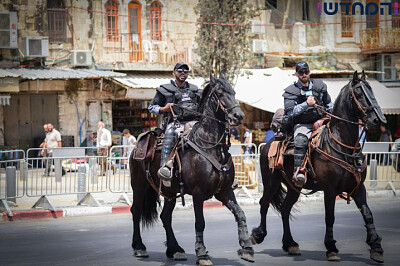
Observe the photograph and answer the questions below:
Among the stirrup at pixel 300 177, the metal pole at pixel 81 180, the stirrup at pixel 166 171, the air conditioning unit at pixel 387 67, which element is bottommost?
the metal pole at pixel 81 180

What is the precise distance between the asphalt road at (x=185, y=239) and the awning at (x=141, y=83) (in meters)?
12.8

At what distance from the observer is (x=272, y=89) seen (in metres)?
31.9

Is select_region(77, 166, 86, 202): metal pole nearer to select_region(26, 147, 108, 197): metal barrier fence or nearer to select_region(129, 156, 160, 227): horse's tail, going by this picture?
select_region(26, 147, 108, 197): metal barrier fence

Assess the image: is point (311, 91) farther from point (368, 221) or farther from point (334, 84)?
point (334, 84)

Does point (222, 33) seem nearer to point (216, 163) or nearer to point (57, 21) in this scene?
point (57, 21)

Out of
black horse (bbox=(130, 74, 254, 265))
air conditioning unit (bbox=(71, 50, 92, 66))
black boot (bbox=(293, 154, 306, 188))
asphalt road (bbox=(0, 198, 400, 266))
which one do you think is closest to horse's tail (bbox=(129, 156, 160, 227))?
asphalt road (bbox=(0, 198, 400, 266))

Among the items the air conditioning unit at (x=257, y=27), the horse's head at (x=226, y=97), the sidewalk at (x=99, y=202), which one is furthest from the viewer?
the air conditioning unit at (x=257, y=27)

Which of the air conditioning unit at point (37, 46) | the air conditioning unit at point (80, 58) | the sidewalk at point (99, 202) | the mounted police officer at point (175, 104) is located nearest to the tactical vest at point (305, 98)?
the mounted police officer at point (175, 104)

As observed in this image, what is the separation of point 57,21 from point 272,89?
9207 millimetres

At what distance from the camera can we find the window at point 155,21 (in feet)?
114

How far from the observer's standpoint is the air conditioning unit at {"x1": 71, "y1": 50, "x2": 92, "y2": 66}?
31.2m

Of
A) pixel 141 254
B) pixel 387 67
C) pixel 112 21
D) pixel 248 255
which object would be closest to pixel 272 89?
pixel 112 21

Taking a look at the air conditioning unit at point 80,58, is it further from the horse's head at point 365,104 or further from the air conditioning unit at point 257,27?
the horse's head at point 365,104

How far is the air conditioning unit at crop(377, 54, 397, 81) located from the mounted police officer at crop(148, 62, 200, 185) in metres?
28.8
